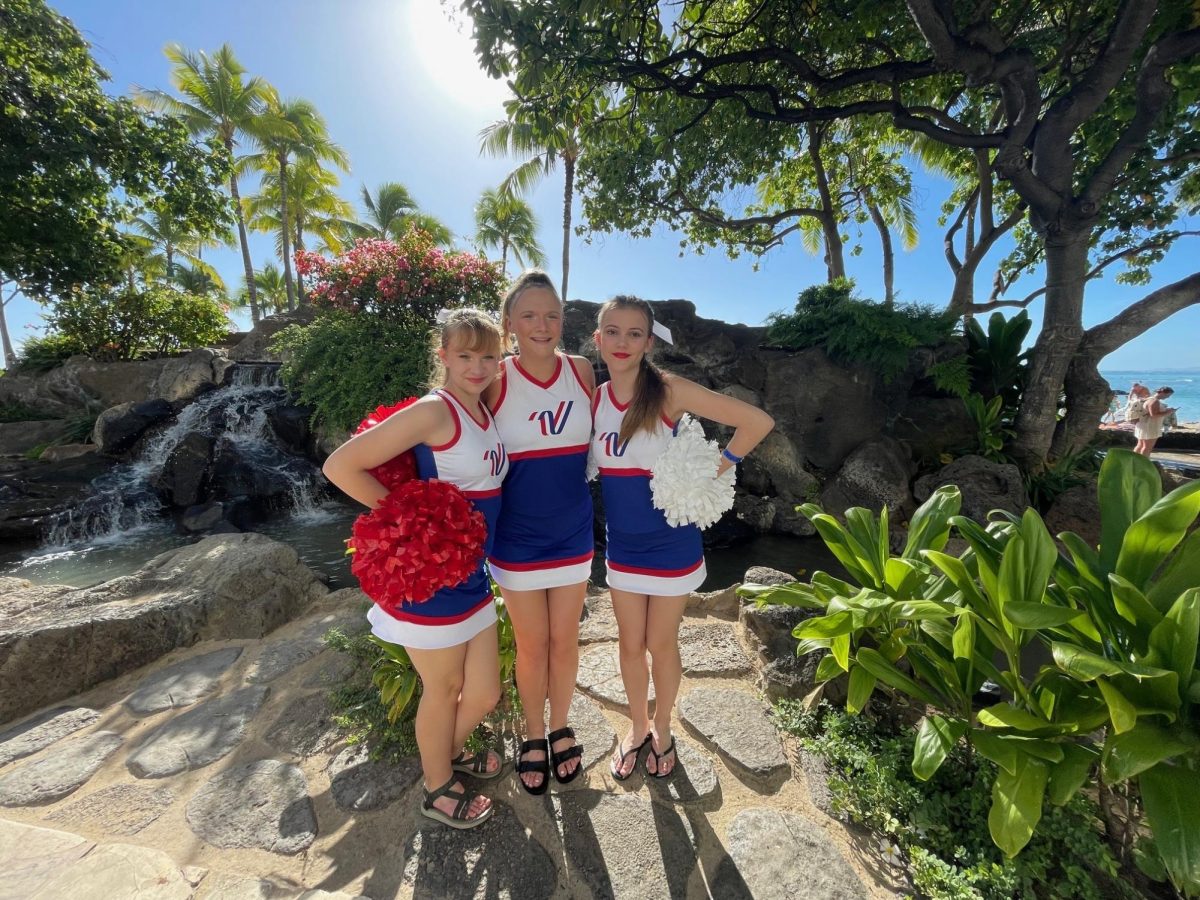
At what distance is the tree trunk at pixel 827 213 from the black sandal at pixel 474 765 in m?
10.2

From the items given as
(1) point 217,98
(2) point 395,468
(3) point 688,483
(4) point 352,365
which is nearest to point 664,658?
(3) point 688,483

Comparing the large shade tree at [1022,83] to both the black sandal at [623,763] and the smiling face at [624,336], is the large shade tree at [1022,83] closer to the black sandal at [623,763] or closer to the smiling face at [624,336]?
the smiling face at [624,336]

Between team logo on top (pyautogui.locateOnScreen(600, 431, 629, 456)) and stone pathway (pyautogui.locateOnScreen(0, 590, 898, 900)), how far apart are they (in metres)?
1.47

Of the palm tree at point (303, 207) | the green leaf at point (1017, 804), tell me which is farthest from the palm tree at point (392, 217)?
the green leaf at point (1017, 804)

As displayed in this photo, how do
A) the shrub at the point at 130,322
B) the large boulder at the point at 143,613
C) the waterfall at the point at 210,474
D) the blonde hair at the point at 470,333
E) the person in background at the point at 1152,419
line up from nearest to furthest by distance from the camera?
the blonde hair at the point at 470,333
the large boulder at the point at 143,613
the waterfall at the point at 210,474
the person in background at the point at 1152,419
the shrub at the point at 130,322

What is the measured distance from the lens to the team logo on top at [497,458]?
1.79 m

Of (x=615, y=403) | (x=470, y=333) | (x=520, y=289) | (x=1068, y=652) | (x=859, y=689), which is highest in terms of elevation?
(x=520, y=289)

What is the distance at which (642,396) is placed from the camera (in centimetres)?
189

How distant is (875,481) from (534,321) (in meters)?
6.77

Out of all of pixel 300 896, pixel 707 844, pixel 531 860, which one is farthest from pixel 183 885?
pixel 707 844

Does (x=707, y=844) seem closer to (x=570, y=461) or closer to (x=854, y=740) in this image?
(x=854, y=740)

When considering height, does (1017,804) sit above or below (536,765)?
above

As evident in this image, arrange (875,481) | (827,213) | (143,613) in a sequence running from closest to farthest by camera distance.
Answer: (143,613), (875,481), (827,213)

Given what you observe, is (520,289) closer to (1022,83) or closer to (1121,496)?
(1121,496)
